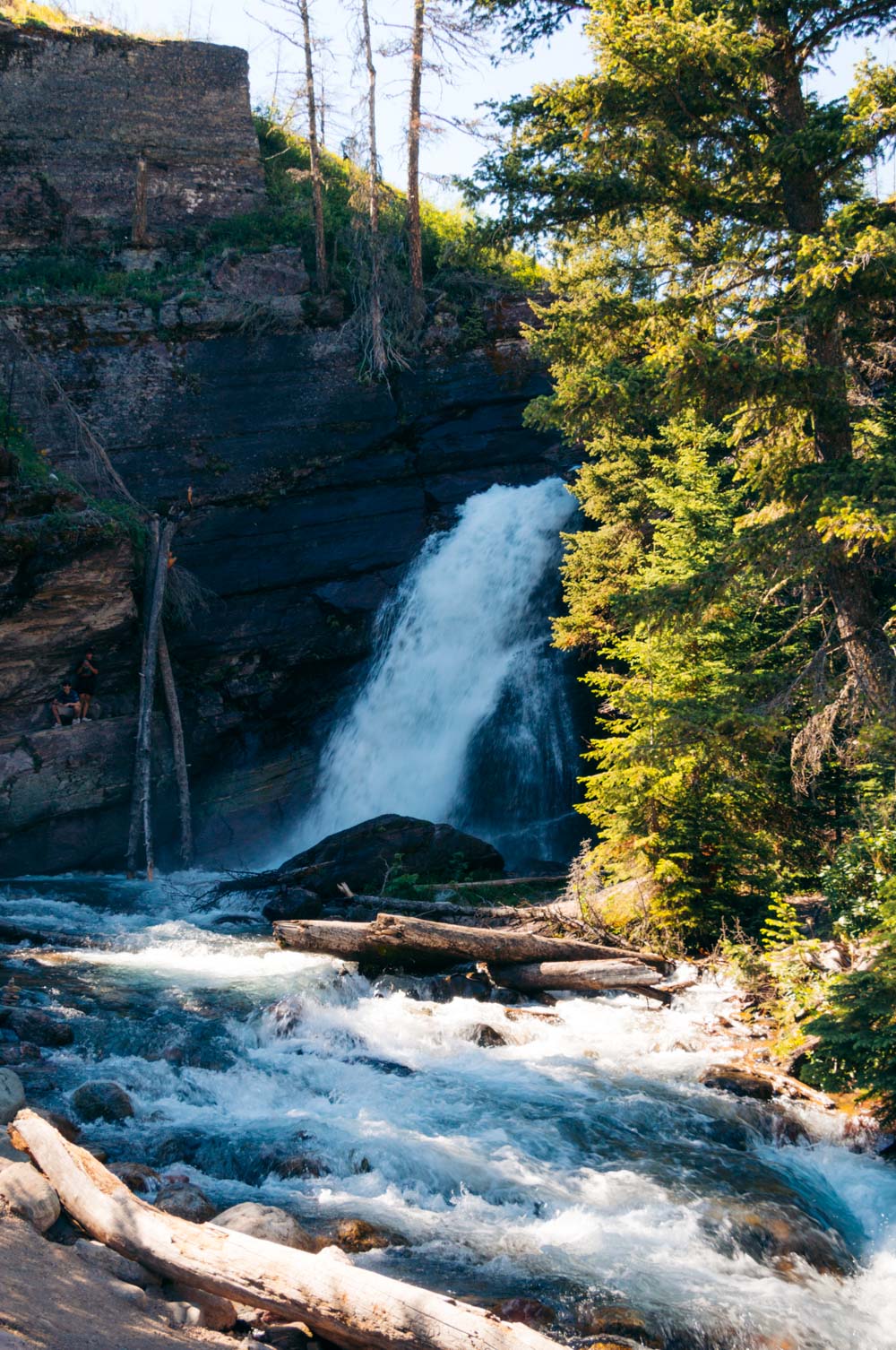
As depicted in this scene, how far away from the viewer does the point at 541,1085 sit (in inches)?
321

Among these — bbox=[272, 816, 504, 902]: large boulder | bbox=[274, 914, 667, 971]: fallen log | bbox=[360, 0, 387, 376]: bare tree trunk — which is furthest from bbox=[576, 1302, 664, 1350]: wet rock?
bbox=[360, 0, 387, 376]: bare tree trunk

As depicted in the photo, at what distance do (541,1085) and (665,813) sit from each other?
383cm

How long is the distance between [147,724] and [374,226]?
43.2 ft

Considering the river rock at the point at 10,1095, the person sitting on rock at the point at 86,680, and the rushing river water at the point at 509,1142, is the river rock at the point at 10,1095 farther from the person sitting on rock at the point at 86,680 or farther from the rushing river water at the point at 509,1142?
the person sitting on rock at the point at 86,680

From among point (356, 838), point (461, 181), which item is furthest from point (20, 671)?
point (461, 181)

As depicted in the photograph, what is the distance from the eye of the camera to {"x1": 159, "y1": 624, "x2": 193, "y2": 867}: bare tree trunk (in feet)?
61.5

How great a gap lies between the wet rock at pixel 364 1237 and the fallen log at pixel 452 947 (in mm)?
4750

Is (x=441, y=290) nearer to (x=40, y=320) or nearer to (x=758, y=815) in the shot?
(x=40, y=320)

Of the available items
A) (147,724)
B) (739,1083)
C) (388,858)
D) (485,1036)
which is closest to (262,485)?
(147,724)

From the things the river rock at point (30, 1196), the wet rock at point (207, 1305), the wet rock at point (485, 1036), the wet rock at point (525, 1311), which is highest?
the river rock at point (30, 1196)

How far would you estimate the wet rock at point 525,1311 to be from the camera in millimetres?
5125

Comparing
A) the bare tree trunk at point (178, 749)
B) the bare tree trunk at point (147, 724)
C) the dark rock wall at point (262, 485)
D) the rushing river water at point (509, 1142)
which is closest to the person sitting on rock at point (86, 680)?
the dark rock wall at point (262, 485)

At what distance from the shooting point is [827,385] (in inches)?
344

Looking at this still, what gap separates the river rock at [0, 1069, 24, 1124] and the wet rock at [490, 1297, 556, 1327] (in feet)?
11.3
